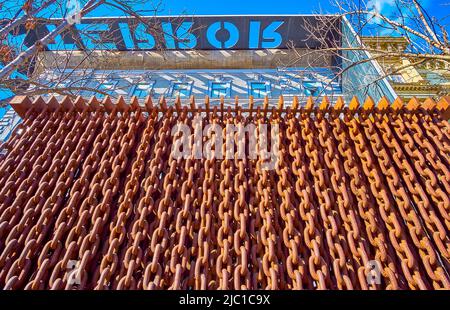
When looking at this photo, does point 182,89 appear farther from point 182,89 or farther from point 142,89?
point 142,89

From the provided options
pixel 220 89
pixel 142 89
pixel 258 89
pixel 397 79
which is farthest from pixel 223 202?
pixel 142 89

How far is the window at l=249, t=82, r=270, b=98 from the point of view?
21.0 m

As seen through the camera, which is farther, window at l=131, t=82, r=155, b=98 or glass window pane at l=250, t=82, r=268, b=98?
glass window pane at l=250, t=82, r=268, b=98

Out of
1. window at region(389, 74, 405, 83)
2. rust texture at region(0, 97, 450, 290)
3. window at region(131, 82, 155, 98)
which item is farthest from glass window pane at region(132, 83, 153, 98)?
rust texture at region(0, 97, 450, 290)

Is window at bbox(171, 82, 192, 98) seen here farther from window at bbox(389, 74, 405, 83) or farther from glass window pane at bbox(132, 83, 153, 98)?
window at bbox(389, 74, 405, 83)

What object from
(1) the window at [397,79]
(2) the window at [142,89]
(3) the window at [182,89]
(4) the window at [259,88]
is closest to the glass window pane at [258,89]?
(4) the window at [259,88]

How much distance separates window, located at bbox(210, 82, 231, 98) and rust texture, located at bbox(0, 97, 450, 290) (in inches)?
699

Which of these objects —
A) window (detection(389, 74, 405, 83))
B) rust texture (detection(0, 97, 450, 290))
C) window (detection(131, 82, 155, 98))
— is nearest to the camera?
rust texture (detection(0, 97, 450, 290))

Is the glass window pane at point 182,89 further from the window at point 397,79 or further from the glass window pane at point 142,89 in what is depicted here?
the window at point 397,79

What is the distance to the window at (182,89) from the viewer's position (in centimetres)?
2069

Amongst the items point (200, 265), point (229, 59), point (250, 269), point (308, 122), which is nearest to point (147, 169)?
point (200, 265)

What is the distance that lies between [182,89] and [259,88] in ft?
Answer: 19.5
